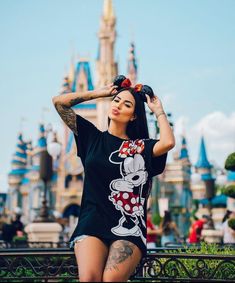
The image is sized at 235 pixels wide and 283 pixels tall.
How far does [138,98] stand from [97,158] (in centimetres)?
50

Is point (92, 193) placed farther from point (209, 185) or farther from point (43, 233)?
point (209, 185)

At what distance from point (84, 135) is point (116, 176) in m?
0.46

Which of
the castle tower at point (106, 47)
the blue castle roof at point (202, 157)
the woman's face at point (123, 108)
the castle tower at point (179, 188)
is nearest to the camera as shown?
the woman's face at point (123, 108)

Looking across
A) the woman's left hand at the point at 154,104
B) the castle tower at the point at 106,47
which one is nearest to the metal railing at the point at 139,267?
the woman's left hand at the point at 154,104

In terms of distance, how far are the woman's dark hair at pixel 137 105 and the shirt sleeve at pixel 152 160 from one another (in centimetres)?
16

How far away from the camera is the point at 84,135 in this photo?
4.37 meters

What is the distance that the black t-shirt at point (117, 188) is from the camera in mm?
3895

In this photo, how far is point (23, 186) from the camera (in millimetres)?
79062

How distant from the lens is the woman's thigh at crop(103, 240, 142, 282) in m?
3.66

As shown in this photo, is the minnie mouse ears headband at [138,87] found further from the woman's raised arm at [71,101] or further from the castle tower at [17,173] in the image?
the castle tower at [17,173]

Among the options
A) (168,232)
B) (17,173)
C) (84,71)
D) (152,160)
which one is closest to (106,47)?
(84,71)

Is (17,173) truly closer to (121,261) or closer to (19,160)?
(19,160)

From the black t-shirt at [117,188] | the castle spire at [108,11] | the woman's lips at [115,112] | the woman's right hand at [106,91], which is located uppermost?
the castle spire at [108,11]

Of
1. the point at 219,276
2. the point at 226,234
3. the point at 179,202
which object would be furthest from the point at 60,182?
the point at 219,276
